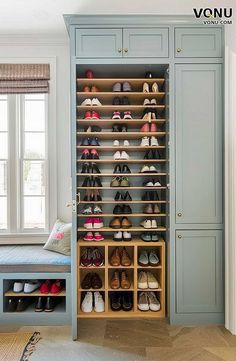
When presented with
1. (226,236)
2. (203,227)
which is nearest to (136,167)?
(203,227)

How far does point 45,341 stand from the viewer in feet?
7.57

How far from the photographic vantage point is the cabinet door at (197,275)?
8.22ft

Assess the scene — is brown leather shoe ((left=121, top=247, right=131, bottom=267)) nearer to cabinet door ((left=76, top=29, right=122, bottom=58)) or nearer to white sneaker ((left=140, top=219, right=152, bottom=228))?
white sneaker ((left=140, top=219, right=152, bottom=228))

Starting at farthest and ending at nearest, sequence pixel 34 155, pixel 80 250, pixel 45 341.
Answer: pixel 34 155
pixel 80 250
pixel 45 341

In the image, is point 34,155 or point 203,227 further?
point 34,155

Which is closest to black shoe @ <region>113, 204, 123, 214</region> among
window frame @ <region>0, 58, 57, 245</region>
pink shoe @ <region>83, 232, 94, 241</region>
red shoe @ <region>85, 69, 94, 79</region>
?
pink shoe @ <region>83, 232, 94, 241</region>

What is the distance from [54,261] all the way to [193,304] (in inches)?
53.3

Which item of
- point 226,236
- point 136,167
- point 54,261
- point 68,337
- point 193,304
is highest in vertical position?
point 136,167

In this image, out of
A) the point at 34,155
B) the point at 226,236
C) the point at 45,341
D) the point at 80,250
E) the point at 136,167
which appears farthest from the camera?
the point at 34,155

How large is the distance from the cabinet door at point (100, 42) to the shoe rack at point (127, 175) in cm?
24

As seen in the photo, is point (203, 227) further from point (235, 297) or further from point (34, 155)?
point (34, 155)

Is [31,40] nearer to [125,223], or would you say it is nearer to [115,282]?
[125,223]

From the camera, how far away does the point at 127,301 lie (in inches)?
107

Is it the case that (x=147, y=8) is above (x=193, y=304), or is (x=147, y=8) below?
above
